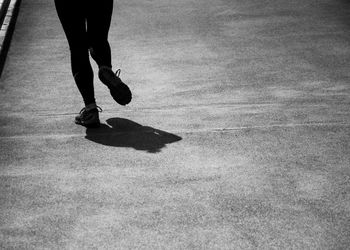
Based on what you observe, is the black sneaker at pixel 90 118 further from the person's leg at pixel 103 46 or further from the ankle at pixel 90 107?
the person's leg at pixel 103 46

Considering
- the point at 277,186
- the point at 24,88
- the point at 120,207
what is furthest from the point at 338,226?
the point at 24,88

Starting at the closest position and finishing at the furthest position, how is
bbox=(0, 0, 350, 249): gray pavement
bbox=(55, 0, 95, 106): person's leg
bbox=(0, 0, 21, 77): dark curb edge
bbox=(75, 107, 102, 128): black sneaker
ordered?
bbox=(0, 0, 350, 249): gray pavement, bbox=(55, 0, 95, 106): person's leg, bbox=(75, 107, 102, 128): black sneaker, bbox=(0, 0, 21, 77): dark curb edge

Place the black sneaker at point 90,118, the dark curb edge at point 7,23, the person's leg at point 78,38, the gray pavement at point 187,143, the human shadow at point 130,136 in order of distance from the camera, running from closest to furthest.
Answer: the gray pavement at point 187,143
the human shadow at point 130,136
the person's leg at point 78,38
the black sneaker at point 90,118
the dark curb edge at point 7,23

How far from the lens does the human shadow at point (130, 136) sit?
5746mm

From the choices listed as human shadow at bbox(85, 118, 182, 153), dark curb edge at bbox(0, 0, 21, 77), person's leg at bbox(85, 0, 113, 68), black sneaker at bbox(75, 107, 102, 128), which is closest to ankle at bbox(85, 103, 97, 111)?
black sneaker at bbox(75, 107, 102, 128)

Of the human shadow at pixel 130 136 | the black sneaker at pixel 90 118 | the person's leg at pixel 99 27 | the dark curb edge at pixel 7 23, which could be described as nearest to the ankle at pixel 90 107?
the black sneaker at pixel 90 118

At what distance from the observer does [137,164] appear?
17.3 ft

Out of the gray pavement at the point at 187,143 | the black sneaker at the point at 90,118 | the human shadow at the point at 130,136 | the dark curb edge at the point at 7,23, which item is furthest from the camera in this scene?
the dark curb edge at the point at 7,23

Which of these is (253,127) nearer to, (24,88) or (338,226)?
(338,226)

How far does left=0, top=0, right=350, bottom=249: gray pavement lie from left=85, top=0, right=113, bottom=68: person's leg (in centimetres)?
58

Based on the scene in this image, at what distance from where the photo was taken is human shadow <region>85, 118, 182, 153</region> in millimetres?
5746

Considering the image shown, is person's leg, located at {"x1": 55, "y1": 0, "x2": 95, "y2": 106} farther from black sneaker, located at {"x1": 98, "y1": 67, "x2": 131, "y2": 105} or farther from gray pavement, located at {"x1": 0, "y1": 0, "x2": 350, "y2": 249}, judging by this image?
gray pavement, located at {"x1": 0, "y1": 0, "x2": 350, "y2": 249}

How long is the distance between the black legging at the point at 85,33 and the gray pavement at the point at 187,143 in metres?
0.43

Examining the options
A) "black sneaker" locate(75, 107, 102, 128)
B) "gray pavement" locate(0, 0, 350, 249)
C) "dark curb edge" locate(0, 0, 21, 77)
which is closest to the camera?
"gray pavement" locate(0, 0, 350, 249)
